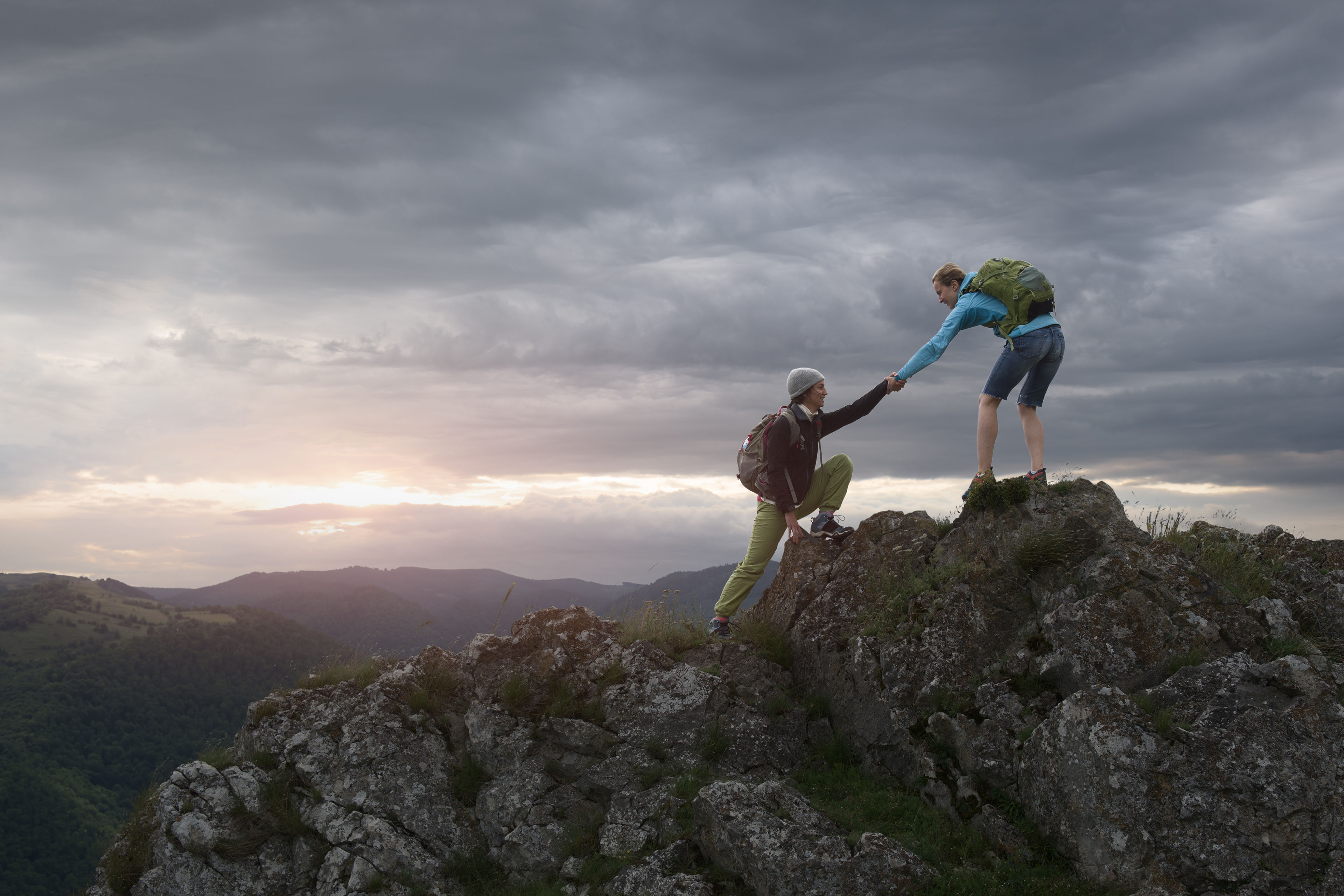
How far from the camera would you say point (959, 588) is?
10898 millimetres

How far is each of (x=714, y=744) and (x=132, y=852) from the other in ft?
27.3

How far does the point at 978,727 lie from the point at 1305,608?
5469mm

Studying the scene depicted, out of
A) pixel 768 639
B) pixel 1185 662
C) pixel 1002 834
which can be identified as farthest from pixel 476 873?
pixel 1185 662

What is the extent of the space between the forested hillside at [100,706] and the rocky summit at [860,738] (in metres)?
110

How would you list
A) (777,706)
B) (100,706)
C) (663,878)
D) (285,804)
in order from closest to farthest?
(663,878)
(285,804)
(777,706)
(100,706)

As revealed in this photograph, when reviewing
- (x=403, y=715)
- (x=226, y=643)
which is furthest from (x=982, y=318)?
(x=226, y=643)

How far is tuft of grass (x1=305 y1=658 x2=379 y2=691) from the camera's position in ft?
41.7

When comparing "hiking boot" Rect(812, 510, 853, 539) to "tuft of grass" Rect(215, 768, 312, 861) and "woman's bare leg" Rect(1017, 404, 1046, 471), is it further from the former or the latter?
"tuft of grass" Rect(215, 768, 312, 861)

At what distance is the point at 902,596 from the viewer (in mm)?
11484

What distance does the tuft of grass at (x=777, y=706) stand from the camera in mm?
11617

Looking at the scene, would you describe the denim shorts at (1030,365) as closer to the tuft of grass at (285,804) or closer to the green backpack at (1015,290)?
the green backpack at (1015,290)

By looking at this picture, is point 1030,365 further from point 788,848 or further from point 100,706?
point 100,706

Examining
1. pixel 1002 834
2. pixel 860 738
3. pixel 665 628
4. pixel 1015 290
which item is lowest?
pixel 1002 834

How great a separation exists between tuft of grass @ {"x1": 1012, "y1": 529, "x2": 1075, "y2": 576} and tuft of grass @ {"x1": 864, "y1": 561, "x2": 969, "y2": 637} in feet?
2.62
